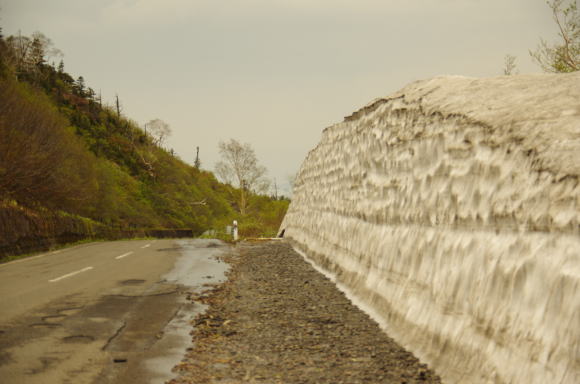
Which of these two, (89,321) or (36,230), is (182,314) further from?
(36,230)

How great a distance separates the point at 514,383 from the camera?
2.87m

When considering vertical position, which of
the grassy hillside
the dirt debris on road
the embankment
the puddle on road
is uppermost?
the grassy hillside

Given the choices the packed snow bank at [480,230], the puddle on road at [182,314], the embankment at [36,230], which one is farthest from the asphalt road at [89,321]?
the embankment at [36,230]

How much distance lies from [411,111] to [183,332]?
416 centimetres

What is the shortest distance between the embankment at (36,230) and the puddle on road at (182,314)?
20.3 feet

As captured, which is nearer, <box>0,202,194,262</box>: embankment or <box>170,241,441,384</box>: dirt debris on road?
<box>170,241,441,384</box>: dirt debris on road

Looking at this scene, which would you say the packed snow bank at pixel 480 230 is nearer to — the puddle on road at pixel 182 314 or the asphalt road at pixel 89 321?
the puddle on road at pixel 182 314

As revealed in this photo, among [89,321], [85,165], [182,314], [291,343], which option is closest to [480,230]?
[291,343]

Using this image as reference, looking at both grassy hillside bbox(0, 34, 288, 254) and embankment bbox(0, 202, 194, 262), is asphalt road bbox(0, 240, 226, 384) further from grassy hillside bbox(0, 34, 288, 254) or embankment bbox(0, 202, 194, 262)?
grassy hillside bbox(0, 34, 288, 254)

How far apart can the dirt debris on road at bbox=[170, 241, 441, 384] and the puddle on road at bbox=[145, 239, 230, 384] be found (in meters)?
0.13

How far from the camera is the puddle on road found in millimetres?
4203

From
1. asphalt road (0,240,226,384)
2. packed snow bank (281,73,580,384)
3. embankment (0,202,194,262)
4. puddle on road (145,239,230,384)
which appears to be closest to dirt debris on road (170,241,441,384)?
puddle on road (145,239,230,384)

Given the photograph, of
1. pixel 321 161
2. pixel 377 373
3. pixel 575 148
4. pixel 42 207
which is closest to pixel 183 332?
pixel 377 373

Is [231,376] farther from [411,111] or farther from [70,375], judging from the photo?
[411,111]
